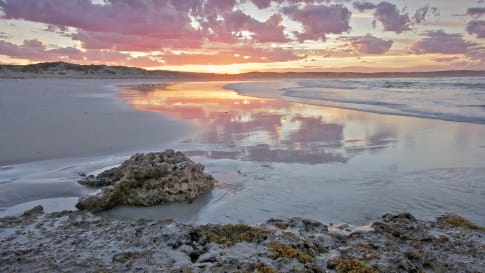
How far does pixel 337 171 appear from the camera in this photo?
5465 mm

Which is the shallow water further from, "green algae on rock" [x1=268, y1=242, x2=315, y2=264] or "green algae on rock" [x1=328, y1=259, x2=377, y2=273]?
"green algae on rock" [x1=328, y1=259, x2=377, y2=273]

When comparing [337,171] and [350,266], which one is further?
[337,171]

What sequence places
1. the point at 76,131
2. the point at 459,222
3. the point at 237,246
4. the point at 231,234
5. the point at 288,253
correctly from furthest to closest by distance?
1. the point at 76,131
2. the point at 459,222
3. the point at 231,234
4. the point at 237,246
5. the point at 288,253

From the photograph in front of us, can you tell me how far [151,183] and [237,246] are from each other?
1775 millimetres

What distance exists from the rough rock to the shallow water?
17cm

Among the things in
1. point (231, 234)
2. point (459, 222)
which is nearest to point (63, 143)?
point (231, 234)

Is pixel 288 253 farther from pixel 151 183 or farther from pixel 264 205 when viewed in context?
pixel 151 183

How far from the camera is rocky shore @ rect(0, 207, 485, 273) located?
8.61 ft

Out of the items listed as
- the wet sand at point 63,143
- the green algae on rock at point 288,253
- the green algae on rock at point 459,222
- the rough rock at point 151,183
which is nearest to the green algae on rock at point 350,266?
the green algae on rock at point 288,253

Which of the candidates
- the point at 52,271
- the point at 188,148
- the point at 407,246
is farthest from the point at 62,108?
the point at 407,246

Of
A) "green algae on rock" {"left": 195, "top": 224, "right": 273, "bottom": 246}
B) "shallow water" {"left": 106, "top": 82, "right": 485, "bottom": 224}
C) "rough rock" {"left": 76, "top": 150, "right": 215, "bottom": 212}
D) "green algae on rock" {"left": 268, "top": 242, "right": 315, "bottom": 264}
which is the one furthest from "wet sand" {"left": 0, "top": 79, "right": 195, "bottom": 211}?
"green algae on rock" {"left": 268, "top": 242, "right": 315, "bottom": 264}

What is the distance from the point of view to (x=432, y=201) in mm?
4219

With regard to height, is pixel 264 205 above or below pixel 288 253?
below

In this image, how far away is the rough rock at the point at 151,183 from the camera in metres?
4.09
